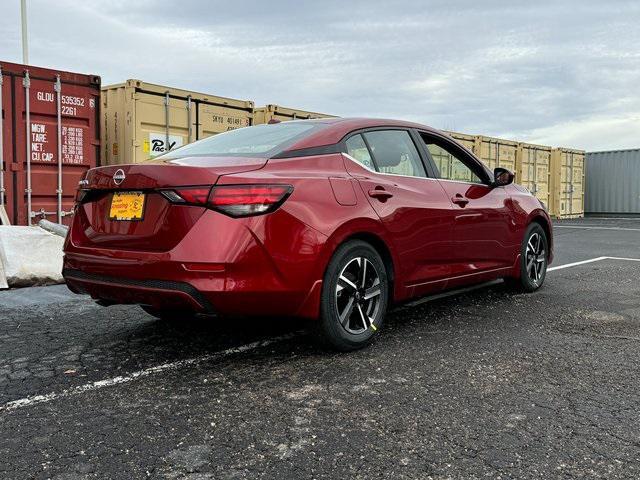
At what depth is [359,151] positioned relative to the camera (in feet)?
13.1

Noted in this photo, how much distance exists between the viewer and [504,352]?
3762mm

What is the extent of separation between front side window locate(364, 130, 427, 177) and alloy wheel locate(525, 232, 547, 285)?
182 centimetres

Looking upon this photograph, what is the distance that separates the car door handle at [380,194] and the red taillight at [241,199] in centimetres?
87

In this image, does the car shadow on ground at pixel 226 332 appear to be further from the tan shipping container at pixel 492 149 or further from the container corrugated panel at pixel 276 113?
the tan shipping container at pixel 492 149

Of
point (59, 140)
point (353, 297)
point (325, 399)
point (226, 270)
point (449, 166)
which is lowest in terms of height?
point (325, 399)

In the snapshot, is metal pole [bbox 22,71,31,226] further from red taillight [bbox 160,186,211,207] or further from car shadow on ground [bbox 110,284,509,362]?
red taillight [bbox 160,186,211,207]

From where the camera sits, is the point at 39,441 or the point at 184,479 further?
the point at 39,441

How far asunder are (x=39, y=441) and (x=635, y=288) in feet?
18.9

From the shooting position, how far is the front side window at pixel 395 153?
4.16m

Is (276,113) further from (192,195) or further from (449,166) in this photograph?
(192,195)

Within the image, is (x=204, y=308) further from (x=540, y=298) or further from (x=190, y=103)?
(x=190, y=103)

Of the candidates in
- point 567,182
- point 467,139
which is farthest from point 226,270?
point 567,182

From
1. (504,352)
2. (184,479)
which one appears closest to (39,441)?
(184,479)

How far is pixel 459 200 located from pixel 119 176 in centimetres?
256
